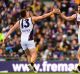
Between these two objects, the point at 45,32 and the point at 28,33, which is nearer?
the point at 28,33

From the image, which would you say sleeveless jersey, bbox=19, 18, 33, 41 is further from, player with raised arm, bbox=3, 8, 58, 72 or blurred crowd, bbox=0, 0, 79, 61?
blurred crowd, bbox=0, 0, 79, 61

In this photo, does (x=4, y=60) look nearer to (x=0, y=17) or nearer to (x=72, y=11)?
(x=0, y=17)

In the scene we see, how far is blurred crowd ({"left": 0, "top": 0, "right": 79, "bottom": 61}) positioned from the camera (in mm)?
23737

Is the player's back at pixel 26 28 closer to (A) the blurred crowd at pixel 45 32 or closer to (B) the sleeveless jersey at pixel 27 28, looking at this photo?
(B) the sleeveless jersey at pixel 27 28

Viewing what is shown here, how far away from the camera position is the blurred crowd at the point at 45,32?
23737 millimetres

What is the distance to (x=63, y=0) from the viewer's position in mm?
27281

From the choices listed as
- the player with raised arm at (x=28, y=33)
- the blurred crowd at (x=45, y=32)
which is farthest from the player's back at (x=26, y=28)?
the blurred crowd at (x=45, y=32)

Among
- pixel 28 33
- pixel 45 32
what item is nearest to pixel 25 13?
pixel 28 33

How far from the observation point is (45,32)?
25.5 m

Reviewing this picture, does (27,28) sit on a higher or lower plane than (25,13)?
lower

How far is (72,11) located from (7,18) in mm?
3781

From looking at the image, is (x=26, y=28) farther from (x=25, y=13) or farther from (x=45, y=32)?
(x=45, y=32)

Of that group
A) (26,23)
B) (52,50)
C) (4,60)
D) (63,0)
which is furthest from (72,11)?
(26,23)

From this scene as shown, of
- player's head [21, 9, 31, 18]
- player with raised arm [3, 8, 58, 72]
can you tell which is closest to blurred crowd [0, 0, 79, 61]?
player with raised arm [3, 8, 58, 72]
